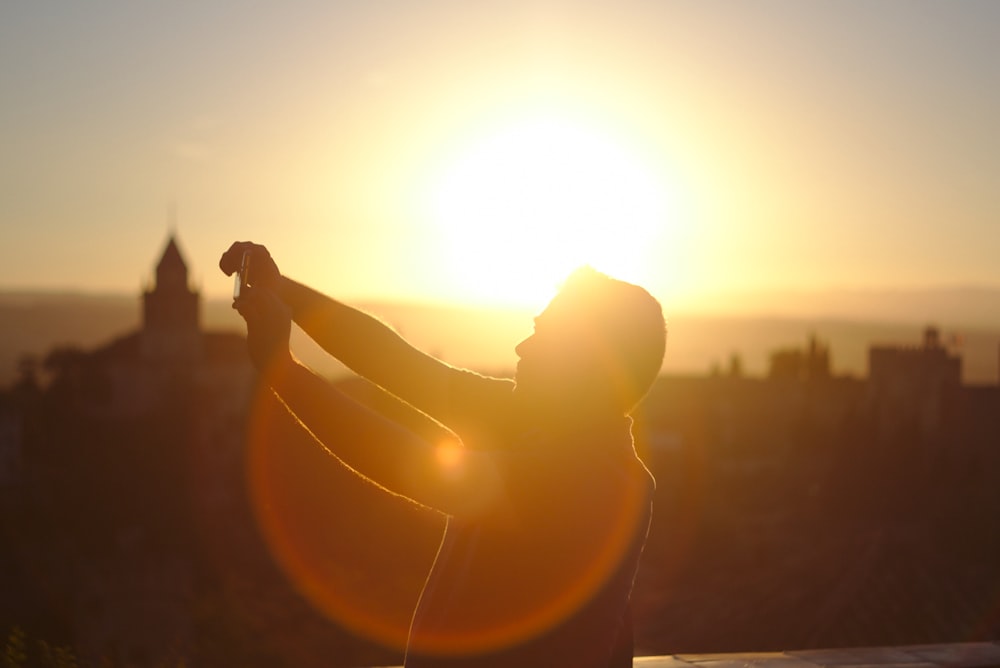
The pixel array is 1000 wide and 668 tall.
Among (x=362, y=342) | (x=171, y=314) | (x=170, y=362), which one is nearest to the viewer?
(x=362, y=342)

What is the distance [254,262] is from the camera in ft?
7.32

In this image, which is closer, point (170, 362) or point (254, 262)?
point (254, 262)

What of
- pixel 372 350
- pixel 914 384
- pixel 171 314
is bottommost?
pixel 914 384

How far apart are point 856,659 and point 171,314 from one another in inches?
2484

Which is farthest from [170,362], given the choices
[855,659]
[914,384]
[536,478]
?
[536,478]

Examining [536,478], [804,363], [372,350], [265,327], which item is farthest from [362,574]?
[804,363]

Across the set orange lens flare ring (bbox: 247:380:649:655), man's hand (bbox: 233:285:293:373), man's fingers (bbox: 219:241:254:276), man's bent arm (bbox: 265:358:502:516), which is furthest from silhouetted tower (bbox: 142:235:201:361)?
man's bent arm (bbox: 265:358:502:516)

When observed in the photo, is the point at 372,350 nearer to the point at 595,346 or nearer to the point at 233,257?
the point at 233,257

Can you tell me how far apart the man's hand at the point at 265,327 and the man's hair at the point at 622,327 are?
1.89ft

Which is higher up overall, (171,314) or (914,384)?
(171,314)

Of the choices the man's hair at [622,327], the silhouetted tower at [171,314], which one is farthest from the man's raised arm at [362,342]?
the silhouetted tower at [171,314]

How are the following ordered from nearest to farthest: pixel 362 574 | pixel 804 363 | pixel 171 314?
pixel 362 574 → pixel 171 314 → pixel 804 363

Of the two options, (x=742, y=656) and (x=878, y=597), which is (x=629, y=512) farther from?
(x=878, y=597)

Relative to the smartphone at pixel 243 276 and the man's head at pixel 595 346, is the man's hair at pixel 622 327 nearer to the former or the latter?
the man's head at pixel 595 346
